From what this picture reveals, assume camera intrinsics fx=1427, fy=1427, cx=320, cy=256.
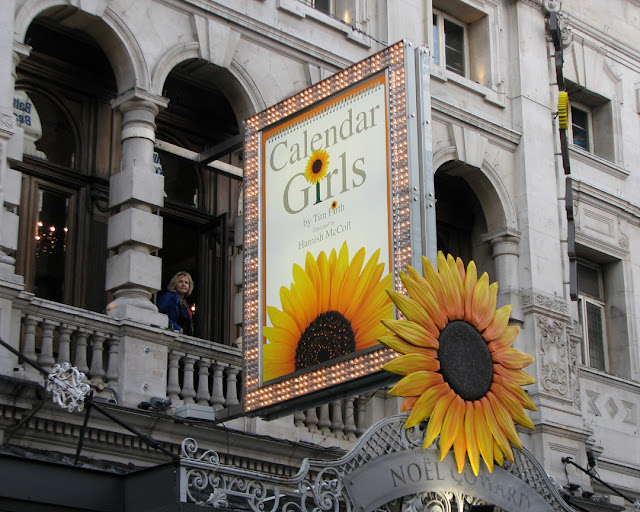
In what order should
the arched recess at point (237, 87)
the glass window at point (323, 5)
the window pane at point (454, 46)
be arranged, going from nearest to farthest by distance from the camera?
the arched recess at point (237, 87)
the glass window at point (323, 5)
the window pane at point (454, 46)

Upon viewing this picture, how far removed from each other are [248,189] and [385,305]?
276cm

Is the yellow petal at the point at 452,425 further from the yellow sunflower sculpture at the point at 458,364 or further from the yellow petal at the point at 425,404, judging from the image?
the yellow petal at the point at 425,404

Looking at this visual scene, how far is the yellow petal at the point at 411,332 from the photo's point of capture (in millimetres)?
13680

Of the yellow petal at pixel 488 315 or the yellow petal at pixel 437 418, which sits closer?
the yellow petal at pixel 437 418

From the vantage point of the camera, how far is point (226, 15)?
1894 cm

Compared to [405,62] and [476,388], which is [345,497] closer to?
Result: [476,388]

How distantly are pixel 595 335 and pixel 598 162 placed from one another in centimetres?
296

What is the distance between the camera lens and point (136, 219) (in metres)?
17.2

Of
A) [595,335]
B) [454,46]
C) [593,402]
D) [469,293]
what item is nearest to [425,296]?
[469,293]

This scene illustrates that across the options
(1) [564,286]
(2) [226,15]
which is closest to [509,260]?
(1) [564,286]

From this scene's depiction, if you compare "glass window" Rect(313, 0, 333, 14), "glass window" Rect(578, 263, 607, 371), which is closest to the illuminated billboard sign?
"glass window" Rect(313, 0, 333, 14)

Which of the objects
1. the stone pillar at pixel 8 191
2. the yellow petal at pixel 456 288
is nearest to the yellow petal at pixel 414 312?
the yellow petal at pixel 456 288

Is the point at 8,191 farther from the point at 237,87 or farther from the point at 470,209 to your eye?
the point at 470,209

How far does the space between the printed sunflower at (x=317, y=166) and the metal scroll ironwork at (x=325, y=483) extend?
10.9 ft
